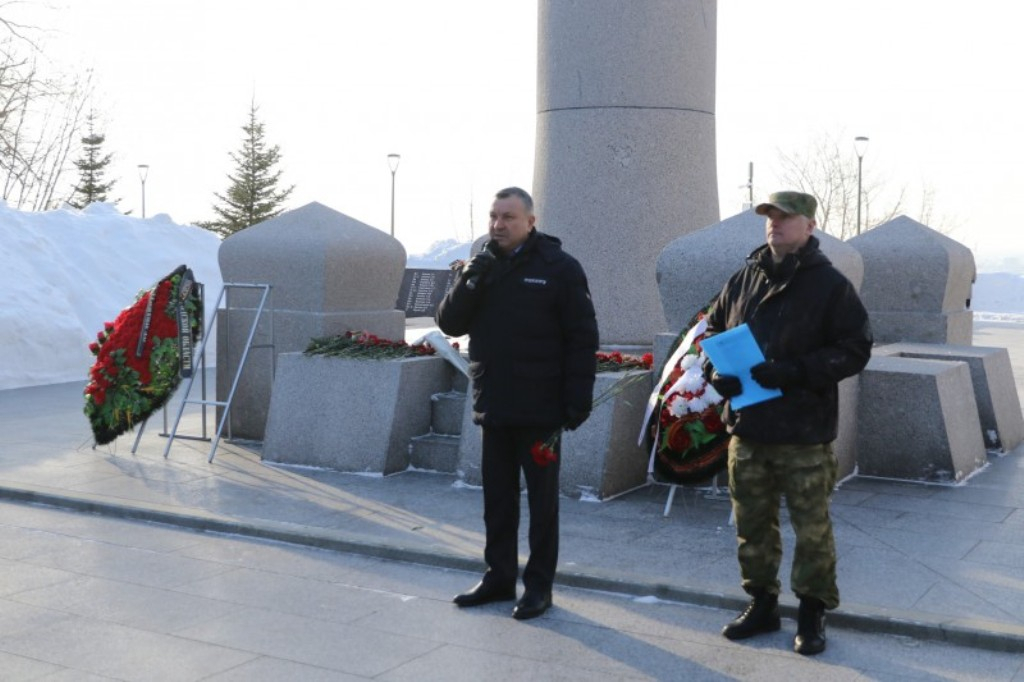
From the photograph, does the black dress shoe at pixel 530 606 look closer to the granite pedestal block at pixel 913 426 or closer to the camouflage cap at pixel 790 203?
the camouflage cap at pixel 790 203

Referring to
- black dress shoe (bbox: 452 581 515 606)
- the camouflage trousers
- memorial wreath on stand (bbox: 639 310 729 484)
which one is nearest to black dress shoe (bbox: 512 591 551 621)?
black dress shoe (bbox: 452 581 515 606)

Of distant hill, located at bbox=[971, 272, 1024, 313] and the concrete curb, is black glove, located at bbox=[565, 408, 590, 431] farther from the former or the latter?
distant hill, located at bbox=[971, 272, 1024, 313]

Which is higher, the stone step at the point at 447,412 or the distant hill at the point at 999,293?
the distant hill at the point at 999,293

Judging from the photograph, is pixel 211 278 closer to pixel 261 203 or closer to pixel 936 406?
pixel 936 406

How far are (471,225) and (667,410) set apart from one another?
207ft

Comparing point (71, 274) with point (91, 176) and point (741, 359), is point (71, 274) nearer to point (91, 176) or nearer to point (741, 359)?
point (741, 359)

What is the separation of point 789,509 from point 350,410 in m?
4.90

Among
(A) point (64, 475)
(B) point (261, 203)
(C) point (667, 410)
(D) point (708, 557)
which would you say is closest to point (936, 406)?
(C) point (667, 410)

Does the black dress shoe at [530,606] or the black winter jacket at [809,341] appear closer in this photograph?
the black winter jacket at [809,341]

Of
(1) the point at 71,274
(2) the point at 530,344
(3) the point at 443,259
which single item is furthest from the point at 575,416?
(3) the point at 443,259

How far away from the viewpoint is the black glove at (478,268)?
595 cm

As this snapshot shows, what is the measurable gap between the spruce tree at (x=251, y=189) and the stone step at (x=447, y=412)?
52325mm

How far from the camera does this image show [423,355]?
10180 millimetres

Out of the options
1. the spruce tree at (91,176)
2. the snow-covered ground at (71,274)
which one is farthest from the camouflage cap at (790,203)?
the spruce tree at (91,176)
